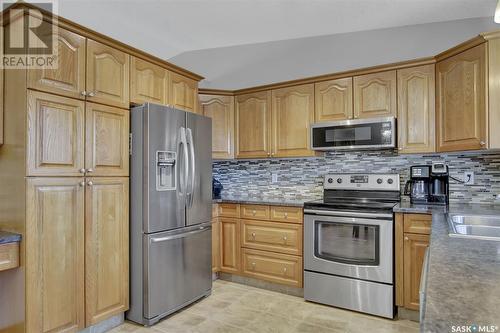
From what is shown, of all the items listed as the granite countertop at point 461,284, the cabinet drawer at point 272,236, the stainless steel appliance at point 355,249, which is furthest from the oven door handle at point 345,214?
the granite countertop at point 461,284

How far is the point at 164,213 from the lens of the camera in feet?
8.19

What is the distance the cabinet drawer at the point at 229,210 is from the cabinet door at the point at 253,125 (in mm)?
645

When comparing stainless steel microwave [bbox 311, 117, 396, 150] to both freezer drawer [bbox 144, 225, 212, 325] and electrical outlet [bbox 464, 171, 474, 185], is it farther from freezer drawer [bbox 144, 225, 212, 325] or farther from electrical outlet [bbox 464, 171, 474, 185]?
freezer drawer [bbox 144, 225, 212, 325]

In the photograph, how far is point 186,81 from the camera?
3.05 meters

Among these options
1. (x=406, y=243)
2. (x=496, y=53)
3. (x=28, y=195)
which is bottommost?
(x=406, y=243)

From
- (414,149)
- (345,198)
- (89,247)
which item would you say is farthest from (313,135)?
(89,247)

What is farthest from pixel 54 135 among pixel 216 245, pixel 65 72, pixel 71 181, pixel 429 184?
pixel 429 184

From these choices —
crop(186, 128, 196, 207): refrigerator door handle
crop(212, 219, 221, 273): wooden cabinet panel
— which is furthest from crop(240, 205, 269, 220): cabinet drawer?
crop(186, 128, 196, 207): refrigerator door handle

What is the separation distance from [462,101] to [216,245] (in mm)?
2662

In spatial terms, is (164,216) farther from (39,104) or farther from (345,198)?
(345,198)

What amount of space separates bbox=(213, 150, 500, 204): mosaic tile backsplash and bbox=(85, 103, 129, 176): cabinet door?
1.68 m

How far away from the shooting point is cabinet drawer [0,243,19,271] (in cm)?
179

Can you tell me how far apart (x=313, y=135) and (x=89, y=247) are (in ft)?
7.38

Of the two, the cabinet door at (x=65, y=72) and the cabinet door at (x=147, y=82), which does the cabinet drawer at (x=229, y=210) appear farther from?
the cabinet door at (x=65, y=72)
